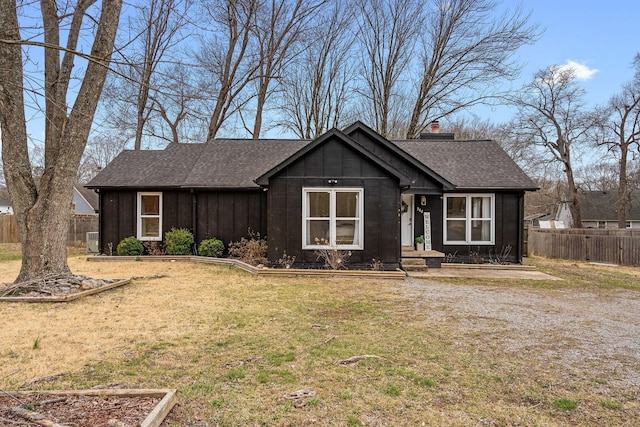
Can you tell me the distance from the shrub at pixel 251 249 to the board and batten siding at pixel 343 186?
4.60ft

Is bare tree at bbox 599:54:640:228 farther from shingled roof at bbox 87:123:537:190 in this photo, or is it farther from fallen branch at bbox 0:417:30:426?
fallen branch at bbox 0:417:30:426

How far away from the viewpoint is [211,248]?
1228 centimetres

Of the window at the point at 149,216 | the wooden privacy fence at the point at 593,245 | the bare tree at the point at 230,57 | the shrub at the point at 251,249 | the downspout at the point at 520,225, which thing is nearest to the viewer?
the shrub at the point at 251,249

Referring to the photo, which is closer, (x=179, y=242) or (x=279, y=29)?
(x=179, y=242)

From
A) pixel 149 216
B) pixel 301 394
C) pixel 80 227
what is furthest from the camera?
pixel 80 227

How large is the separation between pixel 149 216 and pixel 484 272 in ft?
36.6

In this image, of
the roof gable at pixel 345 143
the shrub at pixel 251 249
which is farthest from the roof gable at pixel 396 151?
the shrub at pixel 251 249

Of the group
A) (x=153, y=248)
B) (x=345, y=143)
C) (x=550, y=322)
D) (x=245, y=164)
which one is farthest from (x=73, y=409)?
(x=245, y=164)

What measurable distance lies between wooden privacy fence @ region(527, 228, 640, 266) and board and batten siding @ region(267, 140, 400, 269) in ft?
31.2

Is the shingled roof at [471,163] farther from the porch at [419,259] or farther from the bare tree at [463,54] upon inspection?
the bare tree at [463,54]

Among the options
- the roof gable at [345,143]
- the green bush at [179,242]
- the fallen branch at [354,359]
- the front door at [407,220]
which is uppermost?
the roof gable at [345,143]

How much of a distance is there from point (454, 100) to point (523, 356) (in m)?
20.5

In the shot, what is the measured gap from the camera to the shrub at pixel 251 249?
11.3 m

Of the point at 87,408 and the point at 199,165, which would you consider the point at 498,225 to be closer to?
the point at 199,165
